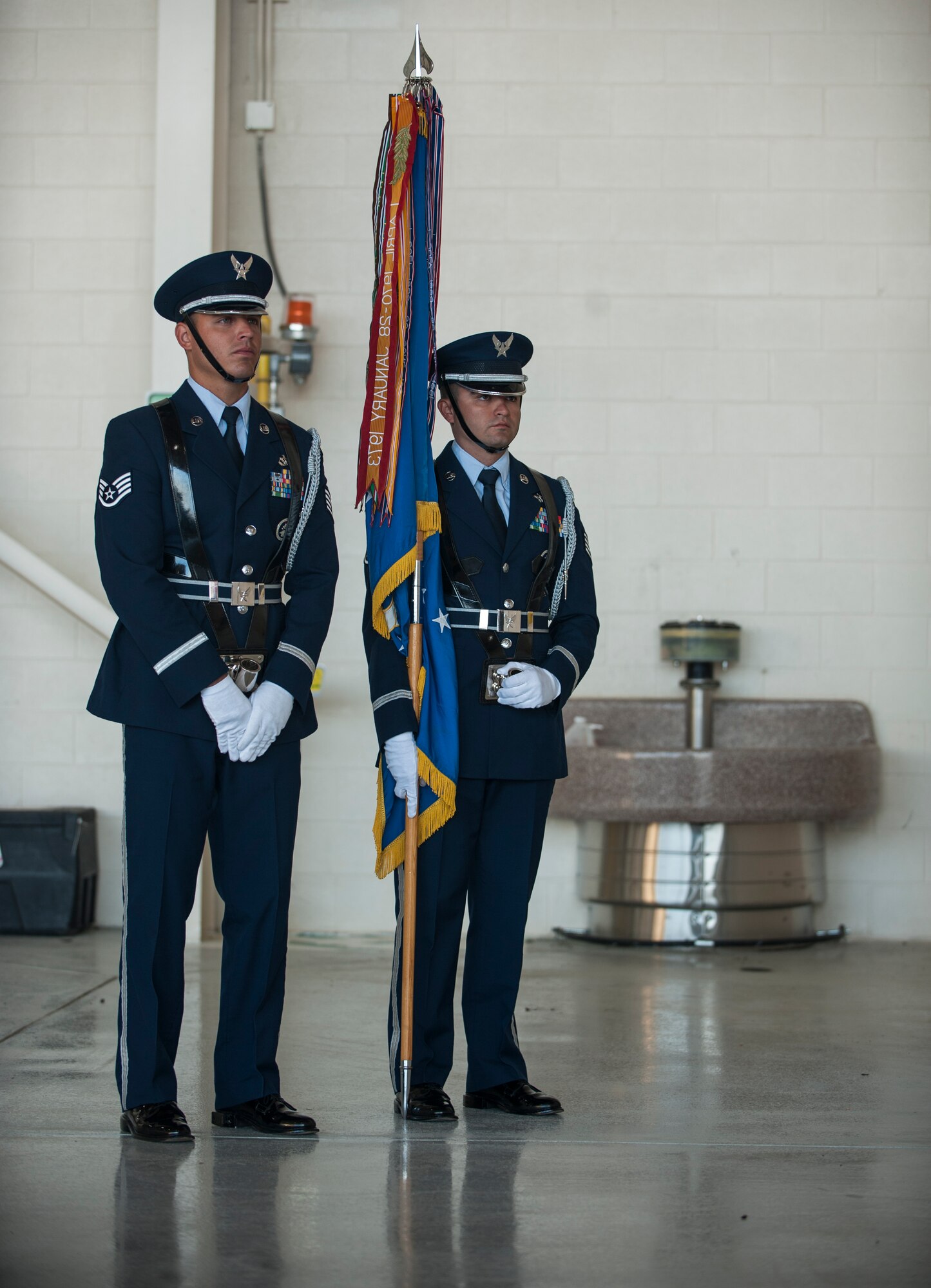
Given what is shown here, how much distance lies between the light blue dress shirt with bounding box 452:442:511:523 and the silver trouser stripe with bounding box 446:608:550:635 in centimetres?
19

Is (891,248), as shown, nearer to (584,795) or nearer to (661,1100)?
(584,795)

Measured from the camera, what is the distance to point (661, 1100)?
9.82 ft

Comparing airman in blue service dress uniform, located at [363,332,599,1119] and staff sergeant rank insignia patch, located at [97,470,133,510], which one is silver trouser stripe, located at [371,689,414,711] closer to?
airman in blue service dress uniform, located at [363,332,599,1119]

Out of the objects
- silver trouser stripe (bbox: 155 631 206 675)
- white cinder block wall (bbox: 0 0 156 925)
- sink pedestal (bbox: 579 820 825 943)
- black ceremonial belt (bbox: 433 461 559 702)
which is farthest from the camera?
white cinder block wall (bbox: 0 0 156 925)

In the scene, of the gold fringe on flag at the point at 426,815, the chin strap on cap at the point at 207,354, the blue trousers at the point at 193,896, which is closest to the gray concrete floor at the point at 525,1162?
the blue trousers at the point at 193,896

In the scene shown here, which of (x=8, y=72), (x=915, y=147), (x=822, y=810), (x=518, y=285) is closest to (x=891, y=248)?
(x=915, y=147)

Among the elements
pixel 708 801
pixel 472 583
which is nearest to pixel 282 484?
pixel 472 583

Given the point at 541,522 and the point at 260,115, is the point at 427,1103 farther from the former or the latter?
the point at 260,115

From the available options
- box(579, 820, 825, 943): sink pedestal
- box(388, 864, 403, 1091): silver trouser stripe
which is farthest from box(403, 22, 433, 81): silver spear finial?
box(579, 820, 825, 943): sink pedestal

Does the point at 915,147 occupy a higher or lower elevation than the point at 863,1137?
higher

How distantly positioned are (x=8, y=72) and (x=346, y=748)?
2.68m

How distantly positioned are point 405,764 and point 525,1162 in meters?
0.73

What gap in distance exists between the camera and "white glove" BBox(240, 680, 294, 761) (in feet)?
8.43

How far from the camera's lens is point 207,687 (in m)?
2.53
